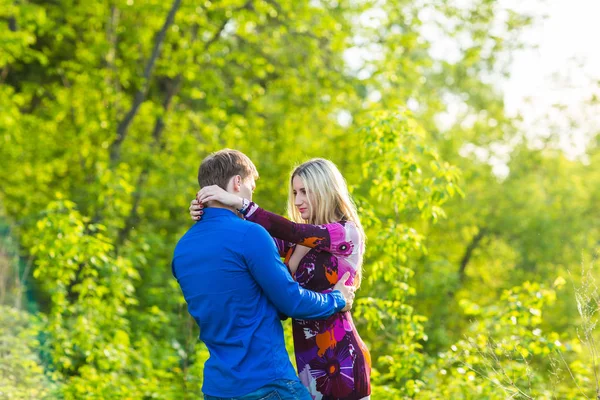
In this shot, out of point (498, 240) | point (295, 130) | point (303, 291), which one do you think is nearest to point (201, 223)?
point (303, 291)

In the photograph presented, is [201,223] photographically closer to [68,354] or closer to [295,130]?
[68,354]

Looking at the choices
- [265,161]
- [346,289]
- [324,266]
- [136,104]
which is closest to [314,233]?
[324,266]

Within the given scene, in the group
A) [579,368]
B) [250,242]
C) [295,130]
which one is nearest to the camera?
[250,242]

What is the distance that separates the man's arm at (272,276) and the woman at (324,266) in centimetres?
29

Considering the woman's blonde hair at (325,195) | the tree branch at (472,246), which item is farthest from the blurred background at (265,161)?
the woman's blonde hair at (325,195)

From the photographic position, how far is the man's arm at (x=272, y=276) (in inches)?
101

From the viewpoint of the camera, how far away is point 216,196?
8.74ft

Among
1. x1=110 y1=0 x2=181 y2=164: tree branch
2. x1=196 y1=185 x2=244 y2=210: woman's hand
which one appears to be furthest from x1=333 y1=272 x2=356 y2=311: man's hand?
x1=110 y1=0 x2=181 y2=164: tree branch

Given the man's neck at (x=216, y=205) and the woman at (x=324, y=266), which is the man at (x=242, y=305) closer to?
the man's neck at (x=216, y=205)

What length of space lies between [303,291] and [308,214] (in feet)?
1.99

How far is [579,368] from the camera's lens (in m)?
5.81

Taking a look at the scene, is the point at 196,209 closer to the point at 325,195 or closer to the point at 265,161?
the point at 325,195

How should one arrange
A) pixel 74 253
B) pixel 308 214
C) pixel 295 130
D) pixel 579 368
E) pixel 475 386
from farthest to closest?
pixel 295 130 → pixel 74 253 → pixel 579 368 → pixel 475 386 → pixel 308 214

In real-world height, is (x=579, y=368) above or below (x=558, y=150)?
below
